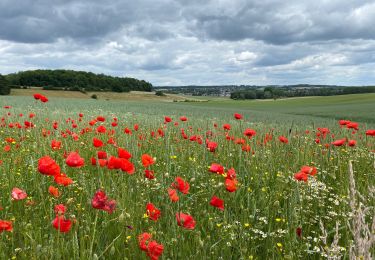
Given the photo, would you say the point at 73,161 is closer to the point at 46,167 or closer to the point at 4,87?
the point at 46,167

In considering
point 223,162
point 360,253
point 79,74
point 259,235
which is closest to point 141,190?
point 259,235

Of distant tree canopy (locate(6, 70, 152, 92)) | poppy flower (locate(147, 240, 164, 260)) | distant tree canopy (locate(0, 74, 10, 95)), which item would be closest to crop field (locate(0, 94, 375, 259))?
poppy flower (locate(147, 240, 164, 260))

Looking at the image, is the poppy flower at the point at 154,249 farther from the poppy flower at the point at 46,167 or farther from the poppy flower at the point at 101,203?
the poppy flower at the point at 46,167

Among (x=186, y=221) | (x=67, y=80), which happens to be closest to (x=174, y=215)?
(x=186, y=221)

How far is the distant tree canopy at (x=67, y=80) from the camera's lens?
80.5m

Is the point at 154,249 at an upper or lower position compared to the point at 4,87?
upper

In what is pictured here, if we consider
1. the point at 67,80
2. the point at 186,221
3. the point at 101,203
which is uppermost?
the point at 67,80

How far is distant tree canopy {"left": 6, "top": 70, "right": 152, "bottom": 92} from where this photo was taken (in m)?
80.5

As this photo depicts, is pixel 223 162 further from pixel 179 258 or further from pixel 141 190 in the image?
pixel 179 258

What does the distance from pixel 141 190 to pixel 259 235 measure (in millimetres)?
1200

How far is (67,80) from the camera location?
82.7m

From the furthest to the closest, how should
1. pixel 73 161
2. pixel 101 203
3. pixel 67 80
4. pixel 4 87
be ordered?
pixel 67 80 < pixel 4 87 < pixel 73 161 < pixel 101 203

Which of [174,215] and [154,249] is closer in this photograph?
[154,249]

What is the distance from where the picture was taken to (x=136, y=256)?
2.38m
